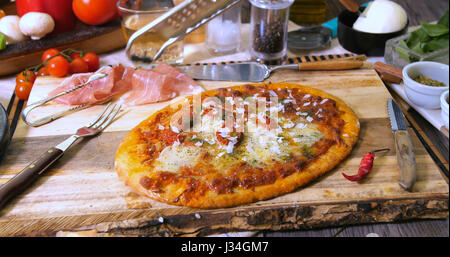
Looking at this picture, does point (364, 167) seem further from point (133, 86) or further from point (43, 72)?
point (43, 72)

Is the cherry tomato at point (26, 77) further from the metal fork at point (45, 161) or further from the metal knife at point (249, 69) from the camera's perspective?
the metal knife at point (249, 69)

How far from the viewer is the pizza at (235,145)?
162 cm

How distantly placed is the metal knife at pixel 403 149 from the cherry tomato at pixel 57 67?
184cm

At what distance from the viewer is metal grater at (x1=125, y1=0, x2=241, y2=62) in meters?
2.46

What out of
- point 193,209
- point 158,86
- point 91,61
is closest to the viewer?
point 193,209

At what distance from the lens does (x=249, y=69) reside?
2492mm

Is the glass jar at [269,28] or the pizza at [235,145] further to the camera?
the glass jar at [269,28]

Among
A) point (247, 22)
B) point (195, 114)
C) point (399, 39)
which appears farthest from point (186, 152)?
point (247, 22)

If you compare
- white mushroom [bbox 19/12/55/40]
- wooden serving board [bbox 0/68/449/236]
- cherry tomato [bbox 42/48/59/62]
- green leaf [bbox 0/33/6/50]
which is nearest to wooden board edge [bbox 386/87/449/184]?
wooden serving board [bbox 0/68/449/236]

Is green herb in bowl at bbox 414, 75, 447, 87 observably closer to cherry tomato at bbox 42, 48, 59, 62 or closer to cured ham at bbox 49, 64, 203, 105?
cured ham at bbox 49, 64, 203, 105

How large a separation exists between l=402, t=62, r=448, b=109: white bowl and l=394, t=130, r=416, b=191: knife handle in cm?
33

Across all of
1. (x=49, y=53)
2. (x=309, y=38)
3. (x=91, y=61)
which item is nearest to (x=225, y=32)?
(x=309, y=38)

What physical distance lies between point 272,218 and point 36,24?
83.9 inches

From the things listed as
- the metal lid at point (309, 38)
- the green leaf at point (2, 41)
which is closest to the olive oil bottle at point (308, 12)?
the metal lid at point (309, 38)
